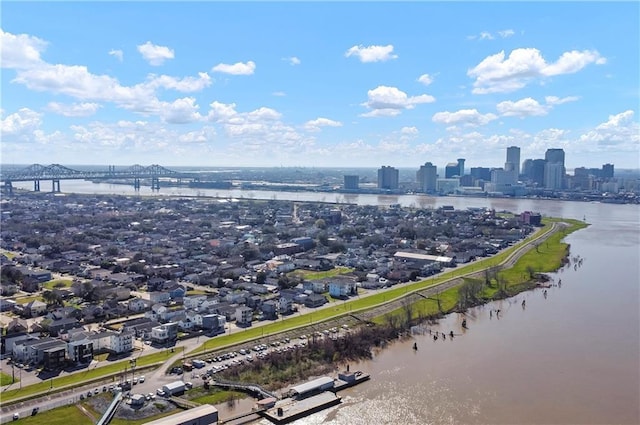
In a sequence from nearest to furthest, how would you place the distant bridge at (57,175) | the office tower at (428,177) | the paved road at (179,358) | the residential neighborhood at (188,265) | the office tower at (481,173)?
the paved road at (179,358) → the residential neighborhood at (188,265) → the distant bridge at (57,175) → the office tower at (428,177) → the office tower at (481,173)

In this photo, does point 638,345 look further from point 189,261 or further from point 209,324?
point 189,261

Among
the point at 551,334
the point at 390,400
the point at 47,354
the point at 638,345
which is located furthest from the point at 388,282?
the point at 47,354

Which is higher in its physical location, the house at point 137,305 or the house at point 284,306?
the house at point 284,306

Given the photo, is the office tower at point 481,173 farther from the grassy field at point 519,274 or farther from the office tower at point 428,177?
the grassy field at point 519,274

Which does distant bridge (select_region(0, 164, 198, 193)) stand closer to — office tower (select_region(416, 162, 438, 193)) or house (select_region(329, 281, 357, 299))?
office tower (select_region(416, 162, 438, 193))

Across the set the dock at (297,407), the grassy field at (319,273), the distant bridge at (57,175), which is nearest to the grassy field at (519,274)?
the grassy field at (319,273)

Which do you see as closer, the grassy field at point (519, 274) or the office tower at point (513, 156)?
the grassy field at point (519, 274)

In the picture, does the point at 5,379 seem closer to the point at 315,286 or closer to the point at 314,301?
the point at 314,301
